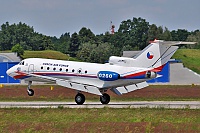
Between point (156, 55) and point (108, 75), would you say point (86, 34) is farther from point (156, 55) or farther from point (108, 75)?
point (156, 55)

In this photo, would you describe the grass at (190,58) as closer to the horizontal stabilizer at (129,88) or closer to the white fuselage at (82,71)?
the horizontal stabilizer at (129,88)

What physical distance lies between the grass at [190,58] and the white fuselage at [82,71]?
278ft

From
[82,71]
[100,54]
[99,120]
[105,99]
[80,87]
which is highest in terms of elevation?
[100,54]

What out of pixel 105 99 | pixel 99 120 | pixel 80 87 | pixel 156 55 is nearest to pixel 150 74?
pixel 156 55

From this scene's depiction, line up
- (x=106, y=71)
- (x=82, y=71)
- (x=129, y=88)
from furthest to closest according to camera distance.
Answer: (x=129, y=88) → (x=82, y=71) → (x=106, y=71)

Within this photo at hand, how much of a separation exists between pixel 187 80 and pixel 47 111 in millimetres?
71886

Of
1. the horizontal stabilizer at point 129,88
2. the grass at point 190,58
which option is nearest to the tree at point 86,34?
the grass at point 190,58

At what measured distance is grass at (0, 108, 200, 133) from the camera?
26.8 meters

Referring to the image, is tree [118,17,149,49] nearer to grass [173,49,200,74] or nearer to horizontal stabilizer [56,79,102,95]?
grass [173,49,200,74]

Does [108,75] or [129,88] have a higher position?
[108,75]

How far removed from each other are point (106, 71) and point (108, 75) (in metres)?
0.46

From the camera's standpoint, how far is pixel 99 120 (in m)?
30.5

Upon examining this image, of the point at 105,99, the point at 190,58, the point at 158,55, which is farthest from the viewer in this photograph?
the point at 190,58

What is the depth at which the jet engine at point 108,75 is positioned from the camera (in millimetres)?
44125
